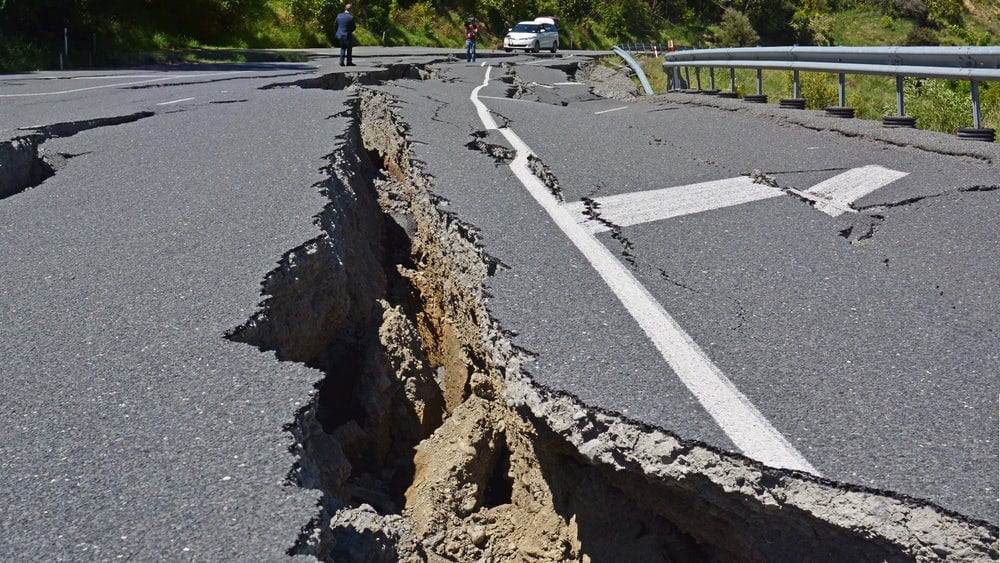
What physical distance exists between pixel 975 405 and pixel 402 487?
2.63 meters

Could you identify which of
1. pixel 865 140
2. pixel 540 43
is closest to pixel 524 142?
pixel 865 140

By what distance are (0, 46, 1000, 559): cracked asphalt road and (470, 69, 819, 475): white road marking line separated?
0.19ft

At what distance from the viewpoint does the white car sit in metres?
35.2

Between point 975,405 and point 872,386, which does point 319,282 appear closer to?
point 872,386

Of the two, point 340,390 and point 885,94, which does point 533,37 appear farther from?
point 340,390

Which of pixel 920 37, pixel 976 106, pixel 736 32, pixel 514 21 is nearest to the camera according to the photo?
pixel 976 106

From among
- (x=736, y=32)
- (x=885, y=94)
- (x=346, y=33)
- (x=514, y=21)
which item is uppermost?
(x=514, y=21)

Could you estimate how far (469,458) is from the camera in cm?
424

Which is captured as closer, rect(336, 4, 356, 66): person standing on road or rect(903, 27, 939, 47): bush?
rect(336, 4, 356, 66): person standing on road

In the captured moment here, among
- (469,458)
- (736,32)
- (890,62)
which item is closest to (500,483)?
(469,458)

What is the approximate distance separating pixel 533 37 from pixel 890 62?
27327 millimetres

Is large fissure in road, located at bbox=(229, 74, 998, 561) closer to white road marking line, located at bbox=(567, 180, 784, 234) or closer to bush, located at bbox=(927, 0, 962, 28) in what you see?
white road marking line, located at bbox=(567, 180, 784, 234)

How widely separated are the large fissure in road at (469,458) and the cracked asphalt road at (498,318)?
0.11 m

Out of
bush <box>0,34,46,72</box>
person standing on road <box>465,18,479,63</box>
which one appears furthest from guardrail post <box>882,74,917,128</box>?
person standing on road <box>465,18,479,63</box>
